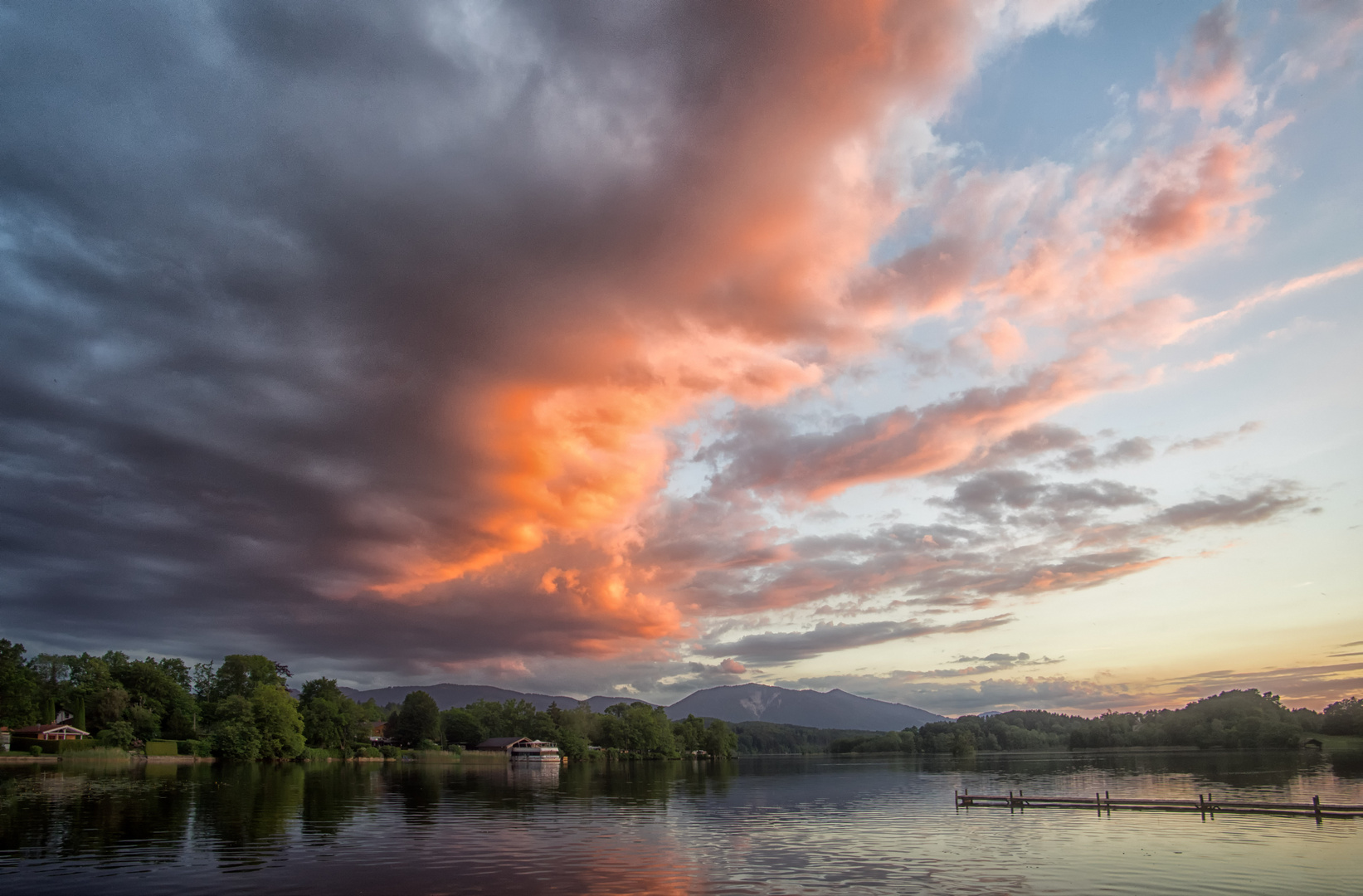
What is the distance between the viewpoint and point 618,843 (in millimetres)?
51688

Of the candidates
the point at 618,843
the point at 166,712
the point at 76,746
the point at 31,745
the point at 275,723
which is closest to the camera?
the point at 618,843

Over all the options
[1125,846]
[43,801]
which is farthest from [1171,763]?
[43,801]

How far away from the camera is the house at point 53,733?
151 m

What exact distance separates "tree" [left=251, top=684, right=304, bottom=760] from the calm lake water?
56193mm

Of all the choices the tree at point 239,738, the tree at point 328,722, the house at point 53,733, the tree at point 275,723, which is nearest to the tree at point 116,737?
the house at point 53,733

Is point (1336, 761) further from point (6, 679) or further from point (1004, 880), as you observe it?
point (6, 679)

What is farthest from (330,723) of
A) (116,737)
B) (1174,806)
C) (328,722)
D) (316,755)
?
(1174,806)

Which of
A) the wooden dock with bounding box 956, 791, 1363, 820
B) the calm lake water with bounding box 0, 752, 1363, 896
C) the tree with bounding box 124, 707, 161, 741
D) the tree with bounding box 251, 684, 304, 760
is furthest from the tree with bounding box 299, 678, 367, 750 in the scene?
the wooden dock with bounding box 956, 791, 1363, 820

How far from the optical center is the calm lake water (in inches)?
1453

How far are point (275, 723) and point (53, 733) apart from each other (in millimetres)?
45331

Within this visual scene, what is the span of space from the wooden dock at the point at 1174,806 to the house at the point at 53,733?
550 feet

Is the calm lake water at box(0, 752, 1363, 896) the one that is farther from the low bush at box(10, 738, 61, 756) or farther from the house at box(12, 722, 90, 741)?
the house at box(12, 722, 90, 741)

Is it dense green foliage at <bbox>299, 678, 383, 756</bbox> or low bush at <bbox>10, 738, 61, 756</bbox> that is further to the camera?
dense green foliage at <bbox>299, 678, 383, 756</bbox>

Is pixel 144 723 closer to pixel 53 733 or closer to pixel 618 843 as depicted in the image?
pixel 53 733
